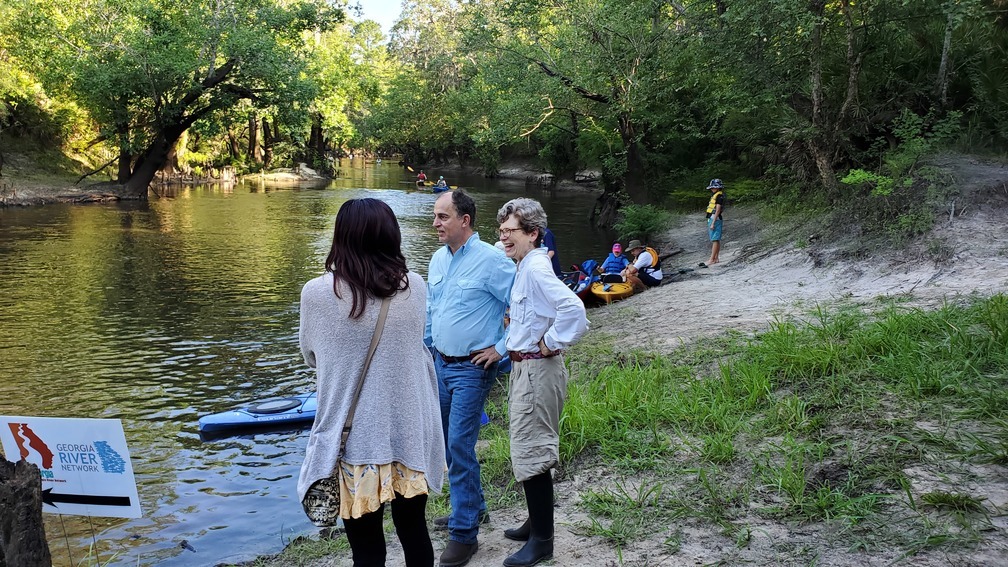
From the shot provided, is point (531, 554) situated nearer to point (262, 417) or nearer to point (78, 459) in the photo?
Answer: point (78, 459)

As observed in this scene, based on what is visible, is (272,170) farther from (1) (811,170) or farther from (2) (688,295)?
(2) (688,295)

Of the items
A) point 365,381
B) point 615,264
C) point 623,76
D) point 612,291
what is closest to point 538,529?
point 365,381

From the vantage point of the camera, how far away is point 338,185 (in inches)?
1623

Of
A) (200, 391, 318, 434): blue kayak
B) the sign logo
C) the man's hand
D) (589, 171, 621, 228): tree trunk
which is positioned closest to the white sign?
the sign logo

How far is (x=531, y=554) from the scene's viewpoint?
11.9 ft

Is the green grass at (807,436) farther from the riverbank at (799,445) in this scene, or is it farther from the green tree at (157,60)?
the green tree at (157,60)

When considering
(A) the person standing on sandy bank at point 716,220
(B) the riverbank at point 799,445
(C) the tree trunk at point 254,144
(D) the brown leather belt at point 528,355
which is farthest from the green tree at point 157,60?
(D) the brown leather belt at point 528,355

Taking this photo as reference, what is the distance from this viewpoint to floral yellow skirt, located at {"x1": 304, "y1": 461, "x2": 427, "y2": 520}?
2.56 meters

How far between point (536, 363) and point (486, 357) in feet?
1.01

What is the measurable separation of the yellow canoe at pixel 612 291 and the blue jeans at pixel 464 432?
863cm

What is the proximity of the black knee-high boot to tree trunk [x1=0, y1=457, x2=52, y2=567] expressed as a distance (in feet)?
6.68

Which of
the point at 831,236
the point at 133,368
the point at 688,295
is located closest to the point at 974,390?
the point at 688,295

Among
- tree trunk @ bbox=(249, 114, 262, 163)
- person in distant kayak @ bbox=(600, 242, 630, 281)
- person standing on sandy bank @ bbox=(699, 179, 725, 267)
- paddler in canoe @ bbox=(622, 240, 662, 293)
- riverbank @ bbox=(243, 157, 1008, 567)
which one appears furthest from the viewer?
tree trunk @ bbox=(249, 114, 262, 163)

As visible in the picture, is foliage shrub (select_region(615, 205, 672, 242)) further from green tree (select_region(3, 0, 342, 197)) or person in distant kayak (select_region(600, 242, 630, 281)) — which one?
green tree (select_region(3, 0, 342, 197))
